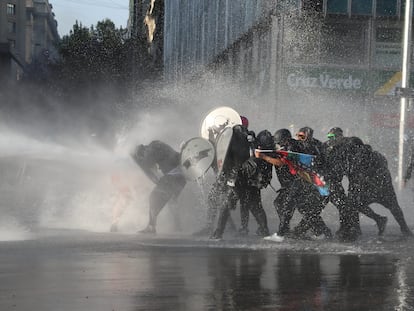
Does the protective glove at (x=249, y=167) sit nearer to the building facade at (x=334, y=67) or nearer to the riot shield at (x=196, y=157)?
the riot shield at (x=196, y=157)

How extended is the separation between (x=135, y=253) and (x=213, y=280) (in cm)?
216

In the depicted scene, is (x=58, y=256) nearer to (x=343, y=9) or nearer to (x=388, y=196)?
(x=388, y=196)

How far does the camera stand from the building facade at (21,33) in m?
102

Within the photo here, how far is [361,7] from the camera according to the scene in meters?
25.8

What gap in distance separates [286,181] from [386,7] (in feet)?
52.2

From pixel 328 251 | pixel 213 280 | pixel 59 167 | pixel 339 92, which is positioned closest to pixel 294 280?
pixel 213 280

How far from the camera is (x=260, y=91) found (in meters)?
26.8

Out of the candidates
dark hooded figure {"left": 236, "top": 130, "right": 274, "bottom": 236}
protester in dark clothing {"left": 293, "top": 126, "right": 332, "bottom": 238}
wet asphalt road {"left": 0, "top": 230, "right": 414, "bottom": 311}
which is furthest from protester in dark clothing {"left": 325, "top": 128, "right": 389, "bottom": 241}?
dark hooded figure {"left": 236, "top": 130, "right": 274, "bottom": 236}

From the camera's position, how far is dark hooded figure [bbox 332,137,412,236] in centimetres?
1164

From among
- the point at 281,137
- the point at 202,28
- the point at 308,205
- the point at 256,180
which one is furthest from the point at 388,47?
the point at 308,205

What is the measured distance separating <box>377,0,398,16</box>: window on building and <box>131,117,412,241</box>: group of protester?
47.5 ft

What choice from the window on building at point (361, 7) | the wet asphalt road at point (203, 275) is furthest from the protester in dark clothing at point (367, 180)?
the window on building at point (361, 7)

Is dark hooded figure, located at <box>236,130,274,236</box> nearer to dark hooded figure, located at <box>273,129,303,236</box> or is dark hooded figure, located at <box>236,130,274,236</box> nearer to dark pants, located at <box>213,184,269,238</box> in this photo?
dark pants, located at <box>213,184,269,238</box>

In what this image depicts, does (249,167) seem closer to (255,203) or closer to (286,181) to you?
(286,181)
